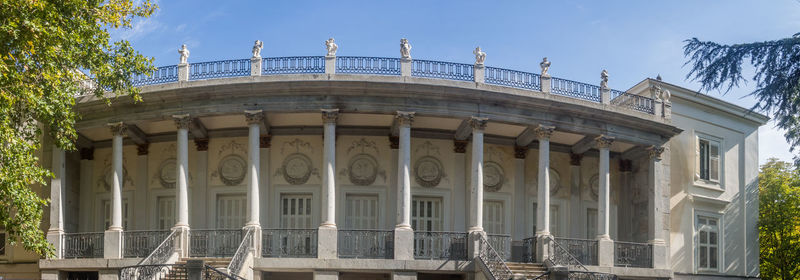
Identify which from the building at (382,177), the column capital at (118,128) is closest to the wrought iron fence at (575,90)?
the building at (382,177)

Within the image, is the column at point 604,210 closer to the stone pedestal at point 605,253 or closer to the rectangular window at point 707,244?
the stone pedestal at point 605,253

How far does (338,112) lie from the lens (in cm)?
2270

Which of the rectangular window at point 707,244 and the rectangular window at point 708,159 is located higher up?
the rectangular window at point 708,159

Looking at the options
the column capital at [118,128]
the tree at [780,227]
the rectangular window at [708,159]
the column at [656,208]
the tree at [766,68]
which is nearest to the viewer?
the tree at [766,68]

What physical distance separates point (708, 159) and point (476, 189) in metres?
11.0

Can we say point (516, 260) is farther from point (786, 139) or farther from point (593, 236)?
point (786, 139)

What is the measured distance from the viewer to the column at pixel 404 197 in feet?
72.7

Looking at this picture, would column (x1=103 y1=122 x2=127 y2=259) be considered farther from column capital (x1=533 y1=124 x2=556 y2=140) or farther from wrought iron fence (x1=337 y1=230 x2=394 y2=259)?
column capital (x1=533 y1=124 x2=556 y2=140)

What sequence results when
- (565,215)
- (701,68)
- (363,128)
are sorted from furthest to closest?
(565,215) → (363,128) → (701,68)

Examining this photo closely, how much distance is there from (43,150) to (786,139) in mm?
23681

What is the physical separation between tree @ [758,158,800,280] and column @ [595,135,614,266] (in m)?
15.1

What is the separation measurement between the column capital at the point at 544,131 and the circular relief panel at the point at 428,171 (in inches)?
127

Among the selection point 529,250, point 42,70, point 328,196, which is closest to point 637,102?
point 529,250

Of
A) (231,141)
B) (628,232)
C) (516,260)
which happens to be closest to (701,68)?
(516,260)
